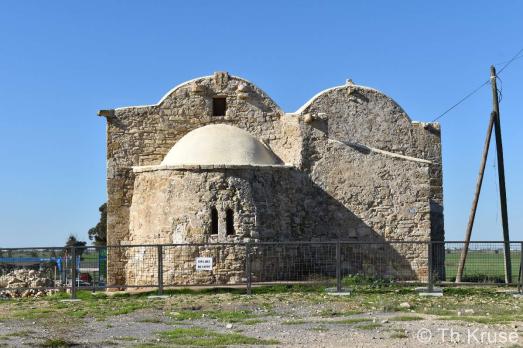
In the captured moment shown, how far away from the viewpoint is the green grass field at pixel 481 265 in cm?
1681

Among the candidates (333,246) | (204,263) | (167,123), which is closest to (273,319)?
(204,263)

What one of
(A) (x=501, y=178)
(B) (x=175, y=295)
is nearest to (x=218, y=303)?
(B) (x=175, y=295)

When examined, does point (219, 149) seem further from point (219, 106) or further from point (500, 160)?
point (500, 160)

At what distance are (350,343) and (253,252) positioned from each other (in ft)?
30.8

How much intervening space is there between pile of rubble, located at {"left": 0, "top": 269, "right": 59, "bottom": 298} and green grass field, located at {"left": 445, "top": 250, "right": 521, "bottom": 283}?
9.88 metres

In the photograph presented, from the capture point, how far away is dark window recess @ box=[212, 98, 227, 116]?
22.3 meters

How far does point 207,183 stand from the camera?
19031 mm

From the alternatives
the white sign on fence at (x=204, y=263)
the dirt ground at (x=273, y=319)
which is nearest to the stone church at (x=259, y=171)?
the white sign on fence at (x=204, y=263)

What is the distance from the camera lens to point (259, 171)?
19672 millimetres

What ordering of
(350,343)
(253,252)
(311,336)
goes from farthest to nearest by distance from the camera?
(253,252) → (311,336) → (350,343)

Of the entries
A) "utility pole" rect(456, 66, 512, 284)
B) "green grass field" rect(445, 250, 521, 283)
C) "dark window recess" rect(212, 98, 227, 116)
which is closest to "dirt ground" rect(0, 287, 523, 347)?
"green grass field" rect(445, 250, 521, 283)

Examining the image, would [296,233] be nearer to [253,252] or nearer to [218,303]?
Answer: [253,252]

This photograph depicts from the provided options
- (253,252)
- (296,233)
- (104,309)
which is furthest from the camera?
(296,233)

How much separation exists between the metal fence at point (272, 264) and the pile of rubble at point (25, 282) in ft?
0.12
